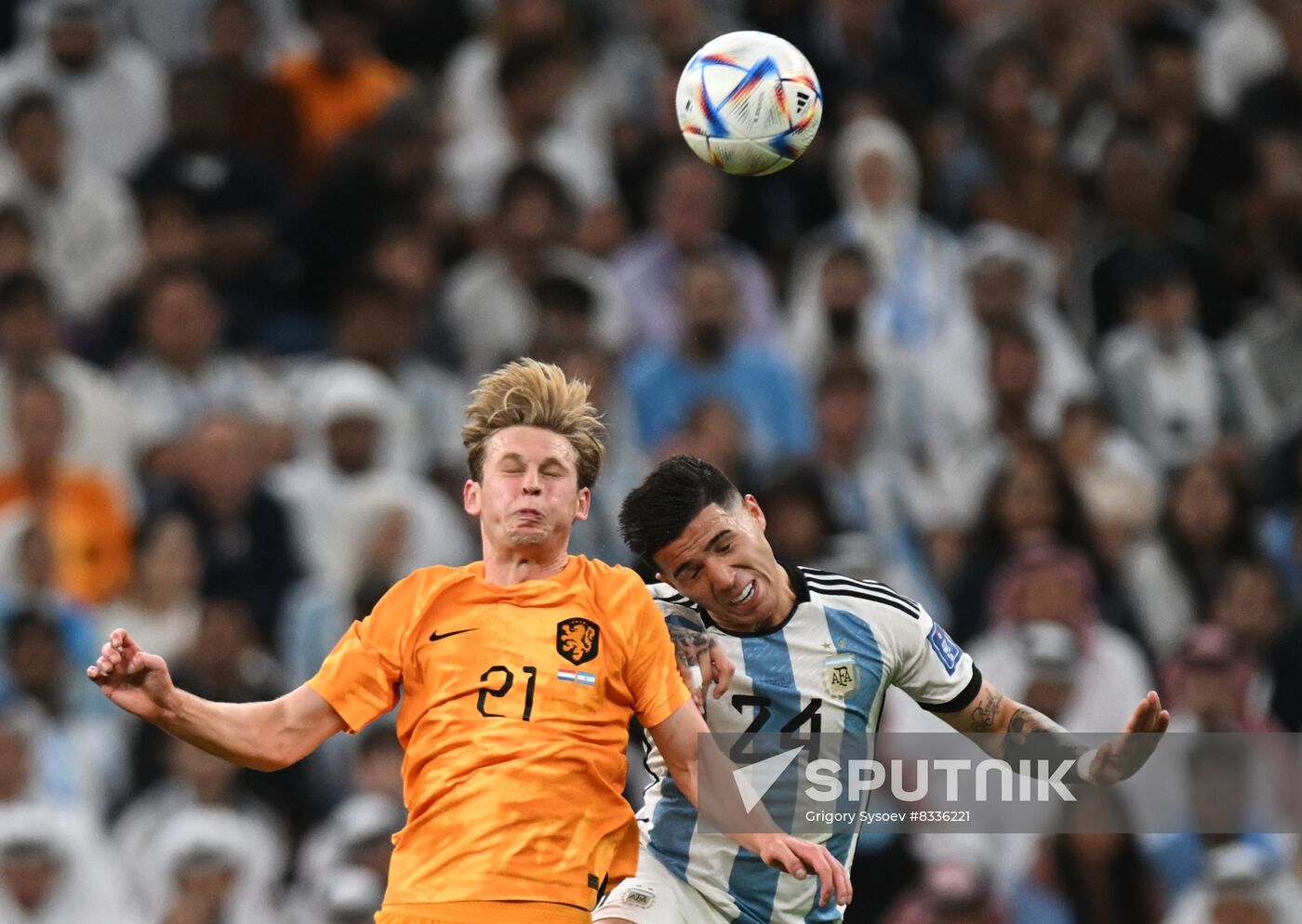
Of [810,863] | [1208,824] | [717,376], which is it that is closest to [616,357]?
[717,376]

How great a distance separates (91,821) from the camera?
10.0m

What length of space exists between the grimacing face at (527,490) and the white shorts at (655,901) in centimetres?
112

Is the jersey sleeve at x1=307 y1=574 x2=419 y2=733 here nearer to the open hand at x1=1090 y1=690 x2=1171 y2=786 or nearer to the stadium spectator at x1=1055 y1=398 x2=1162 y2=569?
the open hand at x1=1090 y1=690 x2=1171 y2=786

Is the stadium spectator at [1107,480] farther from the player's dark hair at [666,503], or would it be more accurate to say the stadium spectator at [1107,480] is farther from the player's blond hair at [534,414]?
the player's blond hair at [534,414]

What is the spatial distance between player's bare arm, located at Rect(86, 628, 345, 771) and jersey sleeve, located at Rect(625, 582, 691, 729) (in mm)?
774

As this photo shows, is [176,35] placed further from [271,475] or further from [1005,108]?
[1005,108]

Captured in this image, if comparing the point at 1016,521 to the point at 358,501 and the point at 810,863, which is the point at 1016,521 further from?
the point at 810,863

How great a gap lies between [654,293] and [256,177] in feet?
7.26

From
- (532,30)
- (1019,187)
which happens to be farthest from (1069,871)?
(532,30)

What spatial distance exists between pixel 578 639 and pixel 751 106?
2415mm

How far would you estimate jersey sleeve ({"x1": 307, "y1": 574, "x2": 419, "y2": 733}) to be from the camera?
5.93 meters

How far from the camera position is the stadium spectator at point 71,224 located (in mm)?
11930

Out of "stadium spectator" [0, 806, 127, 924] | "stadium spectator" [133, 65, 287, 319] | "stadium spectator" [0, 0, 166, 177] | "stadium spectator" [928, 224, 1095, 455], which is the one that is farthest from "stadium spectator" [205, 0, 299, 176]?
"stadium spectator" [0, 806, 127, 924]

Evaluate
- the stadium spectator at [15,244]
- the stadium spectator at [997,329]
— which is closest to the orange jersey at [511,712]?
the stadium spectator at [15,244]
